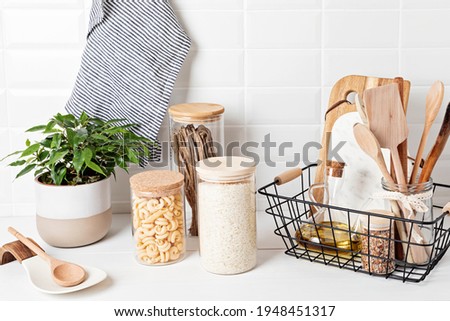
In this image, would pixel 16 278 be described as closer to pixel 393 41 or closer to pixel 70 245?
pixel 70 245

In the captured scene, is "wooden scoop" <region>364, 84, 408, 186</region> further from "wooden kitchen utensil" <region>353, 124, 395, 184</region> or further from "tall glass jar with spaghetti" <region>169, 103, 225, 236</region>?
"tall glass jar with spaghetti" <region>169, 103, 225, 236</region>

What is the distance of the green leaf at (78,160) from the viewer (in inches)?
50.9

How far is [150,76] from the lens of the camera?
1.47m

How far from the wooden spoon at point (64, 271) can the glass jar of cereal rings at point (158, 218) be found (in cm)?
13

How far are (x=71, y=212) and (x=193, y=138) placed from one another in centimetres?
29

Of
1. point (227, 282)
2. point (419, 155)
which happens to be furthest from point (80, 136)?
point (419, 155)

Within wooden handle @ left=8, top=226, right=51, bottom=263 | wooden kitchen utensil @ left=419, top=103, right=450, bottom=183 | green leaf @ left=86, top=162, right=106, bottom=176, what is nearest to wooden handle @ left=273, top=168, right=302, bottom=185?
wooden kitchen utensil @ left=419, top=103, right=450, bottom=183

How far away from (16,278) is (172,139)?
0.44 metres

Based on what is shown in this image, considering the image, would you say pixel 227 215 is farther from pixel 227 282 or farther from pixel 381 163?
pixel 381 163

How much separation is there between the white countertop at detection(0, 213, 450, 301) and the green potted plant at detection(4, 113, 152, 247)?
0.05 m

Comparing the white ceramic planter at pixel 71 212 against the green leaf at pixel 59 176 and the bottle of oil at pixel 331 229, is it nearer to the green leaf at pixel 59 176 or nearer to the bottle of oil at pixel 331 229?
the green leaf at pixel 59 176

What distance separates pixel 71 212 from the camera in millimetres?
1340

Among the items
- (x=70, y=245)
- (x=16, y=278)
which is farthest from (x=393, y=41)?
(x=16, y=278)

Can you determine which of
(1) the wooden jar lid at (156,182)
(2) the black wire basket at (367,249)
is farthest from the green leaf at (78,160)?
(2) the black wire basket at (367,249)
